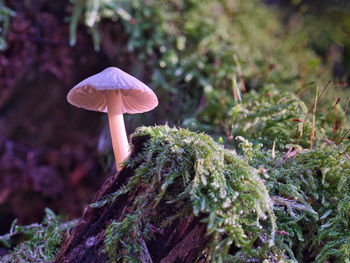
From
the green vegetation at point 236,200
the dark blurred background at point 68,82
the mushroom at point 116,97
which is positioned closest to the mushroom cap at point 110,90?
the mushroom at point 116,97

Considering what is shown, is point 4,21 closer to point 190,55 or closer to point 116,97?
point 190,55

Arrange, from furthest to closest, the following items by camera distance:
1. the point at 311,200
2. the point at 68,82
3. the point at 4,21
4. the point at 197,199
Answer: the point at 68,82 < the point at 4,21 < the point at 311,200 < the point at 197,199

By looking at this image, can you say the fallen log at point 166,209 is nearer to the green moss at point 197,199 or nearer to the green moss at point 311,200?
the green moss at point 197,199

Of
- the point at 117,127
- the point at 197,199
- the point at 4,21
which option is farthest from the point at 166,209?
the point at 4,21

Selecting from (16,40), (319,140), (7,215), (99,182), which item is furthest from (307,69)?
(7,215)

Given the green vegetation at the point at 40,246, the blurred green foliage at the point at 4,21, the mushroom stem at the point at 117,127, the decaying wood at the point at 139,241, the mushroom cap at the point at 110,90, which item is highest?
the blurred green foliage at the point at 4,21
